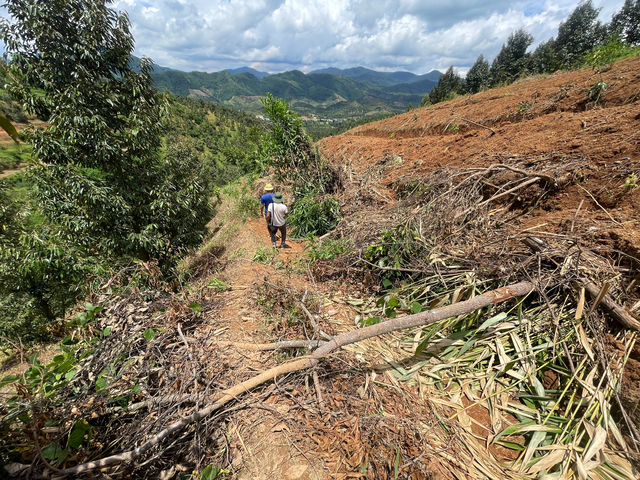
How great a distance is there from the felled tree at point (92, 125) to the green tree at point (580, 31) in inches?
2257

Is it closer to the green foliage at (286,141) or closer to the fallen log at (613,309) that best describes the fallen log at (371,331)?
the fallen log at (613,309)

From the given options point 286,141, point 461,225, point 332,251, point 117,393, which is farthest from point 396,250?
point 286,141

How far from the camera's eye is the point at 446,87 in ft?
171

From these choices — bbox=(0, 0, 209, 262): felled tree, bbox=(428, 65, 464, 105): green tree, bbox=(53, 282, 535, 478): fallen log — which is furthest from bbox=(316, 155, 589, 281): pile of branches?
bbox=(428, 65, 464, 105): green tree

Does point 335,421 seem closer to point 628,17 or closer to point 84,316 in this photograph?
point 84,316

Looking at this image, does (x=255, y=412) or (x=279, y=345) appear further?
(x=279, y=345)

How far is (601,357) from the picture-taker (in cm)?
193

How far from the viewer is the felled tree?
4.22 meters

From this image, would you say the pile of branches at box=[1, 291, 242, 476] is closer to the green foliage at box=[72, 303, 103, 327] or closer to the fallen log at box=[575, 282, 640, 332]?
the green foliage at box=[72, 303, 103, 327]

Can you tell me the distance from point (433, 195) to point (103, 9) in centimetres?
683

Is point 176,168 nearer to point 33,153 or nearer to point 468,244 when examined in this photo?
point 33,153

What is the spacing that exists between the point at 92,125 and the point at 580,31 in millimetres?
68812

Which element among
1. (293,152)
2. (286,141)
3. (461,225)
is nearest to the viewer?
(461,225)

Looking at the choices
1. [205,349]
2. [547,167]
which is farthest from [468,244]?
[205,349]
